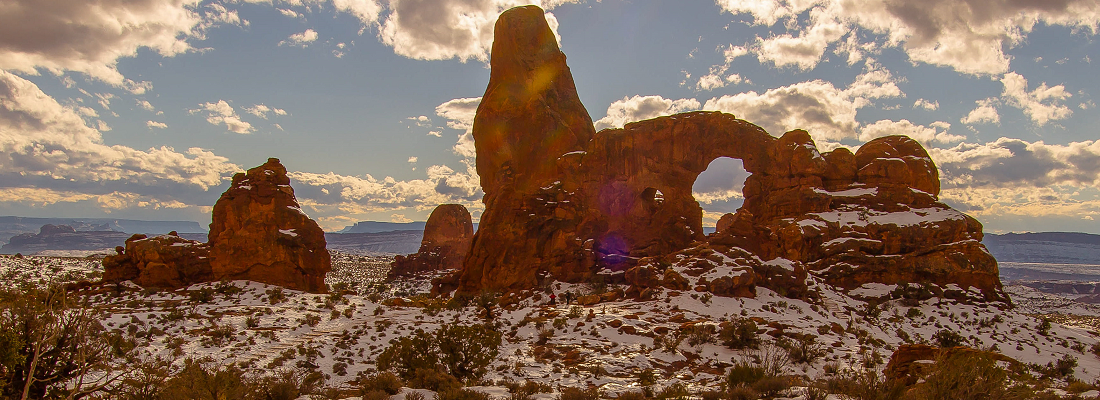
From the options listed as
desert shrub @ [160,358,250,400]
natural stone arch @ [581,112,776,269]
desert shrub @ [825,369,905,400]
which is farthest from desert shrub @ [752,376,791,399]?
natural stone arch @ [581,112,776,269]

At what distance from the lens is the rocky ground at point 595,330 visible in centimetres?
1391

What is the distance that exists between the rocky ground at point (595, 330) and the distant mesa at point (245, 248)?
1.37 metres

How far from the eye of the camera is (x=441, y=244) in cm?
6900

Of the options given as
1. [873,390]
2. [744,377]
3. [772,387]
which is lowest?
[744,377]

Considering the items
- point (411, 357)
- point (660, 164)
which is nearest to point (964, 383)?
point (411, 357)

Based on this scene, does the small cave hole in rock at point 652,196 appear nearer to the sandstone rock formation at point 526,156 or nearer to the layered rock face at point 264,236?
the sandstone rock formation at point 526,156

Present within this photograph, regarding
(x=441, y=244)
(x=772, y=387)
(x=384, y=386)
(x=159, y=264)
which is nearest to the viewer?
(x=772, y=387)

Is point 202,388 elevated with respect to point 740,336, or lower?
elevated

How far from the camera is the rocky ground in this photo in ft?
45.6

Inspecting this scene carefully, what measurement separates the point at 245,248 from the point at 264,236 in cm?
120

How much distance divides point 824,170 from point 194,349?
3815 centimetres

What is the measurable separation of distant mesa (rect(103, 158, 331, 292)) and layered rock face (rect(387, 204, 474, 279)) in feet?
100

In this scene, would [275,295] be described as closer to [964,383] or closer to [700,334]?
[700,334]

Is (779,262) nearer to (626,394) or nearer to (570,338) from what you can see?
(570,338)
